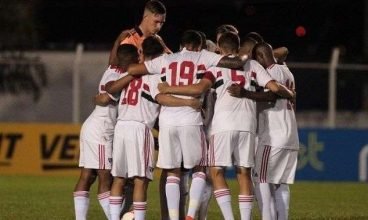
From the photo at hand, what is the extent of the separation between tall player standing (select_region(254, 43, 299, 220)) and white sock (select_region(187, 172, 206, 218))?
0.66 meters

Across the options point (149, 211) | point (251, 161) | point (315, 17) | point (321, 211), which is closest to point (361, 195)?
point (321, 211)

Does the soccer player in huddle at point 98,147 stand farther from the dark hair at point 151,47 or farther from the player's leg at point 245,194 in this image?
the player's leg at point 245,194

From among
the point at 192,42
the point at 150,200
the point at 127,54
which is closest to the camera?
the point at 127,54

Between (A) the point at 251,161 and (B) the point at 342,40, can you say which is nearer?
(A) the point at 251,161

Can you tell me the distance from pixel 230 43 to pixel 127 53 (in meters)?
1.10

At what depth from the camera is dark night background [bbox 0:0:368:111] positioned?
119 ft

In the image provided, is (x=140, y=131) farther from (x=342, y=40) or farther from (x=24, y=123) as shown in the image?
(x=342, y=40)

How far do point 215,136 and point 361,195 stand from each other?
720 cm

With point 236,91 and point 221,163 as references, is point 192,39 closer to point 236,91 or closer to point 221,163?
point 236,91

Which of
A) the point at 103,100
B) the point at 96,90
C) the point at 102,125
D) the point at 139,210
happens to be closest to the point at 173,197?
the point at 139,210

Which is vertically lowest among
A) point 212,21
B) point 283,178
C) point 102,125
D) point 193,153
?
point 283,178

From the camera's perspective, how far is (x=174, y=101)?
13719mm

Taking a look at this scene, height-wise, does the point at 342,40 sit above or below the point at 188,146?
above

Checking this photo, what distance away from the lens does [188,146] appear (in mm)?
13812
